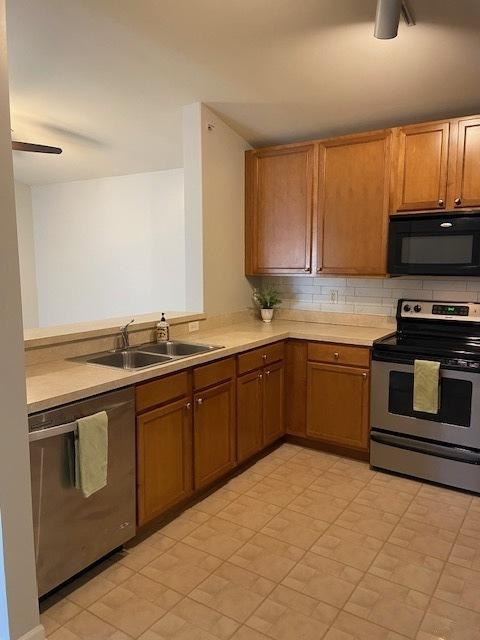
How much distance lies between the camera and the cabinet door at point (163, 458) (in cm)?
228

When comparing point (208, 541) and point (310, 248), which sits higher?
point (310, 248)

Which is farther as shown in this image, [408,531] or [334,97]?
[334,97]

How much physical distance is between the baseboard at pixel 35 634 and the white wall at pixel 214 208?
2.19 m

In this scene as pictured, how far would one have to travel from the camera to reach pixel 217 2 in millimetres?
2225

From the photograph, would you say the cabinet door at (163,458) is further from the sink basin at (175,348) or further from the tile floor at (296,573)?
the sink basin at (175,348)

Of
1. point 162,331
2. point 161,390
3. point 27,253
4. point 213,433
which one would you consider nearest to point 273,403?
point 213,433

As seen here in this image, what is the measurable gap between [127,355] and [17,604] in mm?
1384

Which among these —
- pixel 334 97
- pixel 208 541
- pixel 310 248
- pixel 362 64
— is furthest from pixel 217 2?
pixel 208 541

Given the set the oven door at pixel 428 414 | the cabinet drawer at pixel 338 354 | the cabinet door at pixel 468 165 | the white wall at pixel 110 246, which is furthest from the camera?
the white wall at pixel 110 246

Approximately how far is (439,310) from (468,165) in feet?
3.26

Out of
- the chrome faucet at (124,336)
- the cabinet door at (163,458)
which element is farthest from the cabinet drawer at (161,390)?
the chrome faucet at (124,336)

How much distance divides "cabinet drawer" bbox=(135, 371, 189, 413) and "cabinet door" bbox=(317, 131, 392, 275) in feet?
5.14

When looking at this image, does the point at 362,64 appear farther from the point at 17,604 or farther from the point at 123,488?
the point at 17,604

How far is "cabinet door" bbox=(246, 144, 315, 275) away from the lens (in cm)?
356
